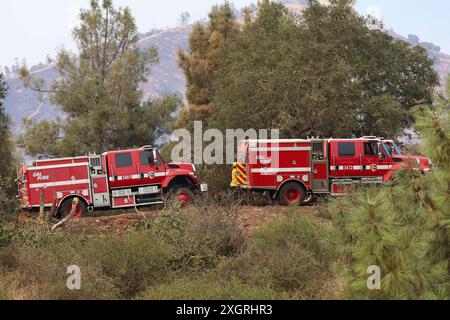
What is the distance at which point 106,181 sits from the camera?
21.6 m

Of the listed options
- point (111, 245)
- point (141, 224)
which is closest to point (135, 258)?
point (111, 245)

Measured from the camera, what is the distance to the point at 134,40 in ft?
139

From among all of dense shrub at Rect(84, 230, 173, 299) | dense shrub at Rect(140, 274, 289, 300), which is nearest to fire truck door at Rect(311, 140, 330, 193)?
dense shrub at Rect(84, 230, 173, 299)

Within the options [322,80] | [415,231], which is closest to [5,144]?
[322,80]

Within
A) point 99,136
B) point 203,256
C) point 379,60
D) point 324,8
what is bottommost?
point 203,256

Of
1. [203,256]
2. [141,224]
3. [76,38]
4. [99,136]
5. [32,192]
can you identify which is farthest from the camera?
[76,38]

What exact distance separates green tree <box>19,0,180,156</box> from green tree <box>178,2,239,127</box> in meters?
7.54

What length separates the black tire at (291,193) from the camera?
2297 centimetres

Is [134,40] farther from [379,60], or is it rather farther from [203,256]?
[203,256]

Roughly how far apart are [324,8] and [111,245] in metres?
24.0

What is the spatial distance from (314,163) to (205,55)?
28.1 meters

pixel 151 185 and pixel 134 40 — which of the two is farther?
pixel 134 40

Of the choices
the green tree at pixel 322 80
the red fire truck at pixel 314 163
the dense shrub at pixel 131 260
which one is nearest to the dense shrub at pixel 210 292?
the dense shrub at pixel 131 260

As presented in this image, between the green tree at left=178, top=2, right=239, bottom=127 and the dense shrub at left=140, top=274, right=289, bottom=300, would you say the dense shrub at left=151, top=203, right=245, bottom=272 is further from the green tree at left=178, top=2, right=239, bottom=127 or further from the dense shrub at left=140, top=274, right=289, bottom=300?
the green tree at left=178, top=2, right=239, bottom=127
